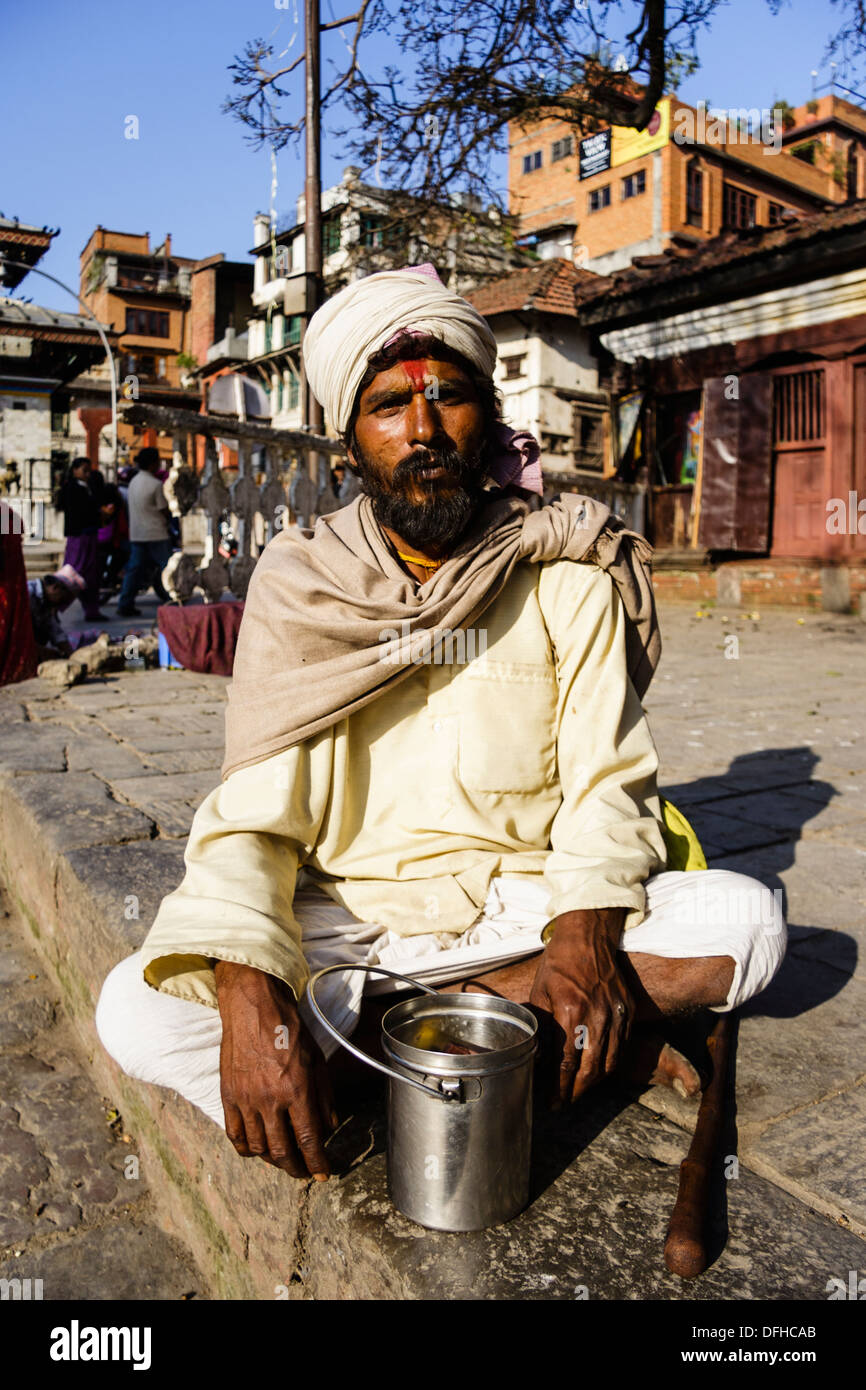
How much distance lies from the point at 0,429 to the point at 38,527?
2.89m

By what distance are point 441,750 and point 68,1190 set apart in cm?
128

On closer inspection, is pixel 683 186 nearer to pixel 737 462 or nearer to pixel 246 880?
pixel 737 462

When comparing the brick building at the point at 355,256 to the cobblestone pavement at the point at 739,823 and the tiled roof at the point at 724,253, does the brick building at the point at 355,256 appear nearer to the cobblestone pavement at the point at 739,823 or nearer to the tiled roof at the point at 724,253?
the tiled roof at the point at 724,253

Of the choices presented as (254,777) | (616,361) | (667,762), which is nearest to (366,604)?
(254,777)

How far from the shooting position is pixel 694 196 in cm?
2903

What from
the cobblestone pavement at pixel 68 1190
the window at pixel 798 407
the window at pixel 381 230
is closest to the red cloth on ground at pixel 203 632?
the cobblestone pavement at pixel 68 1190

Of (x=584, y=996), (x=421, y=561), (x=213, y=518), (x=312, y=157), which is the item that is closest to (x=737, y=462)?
(x=312, y=157)

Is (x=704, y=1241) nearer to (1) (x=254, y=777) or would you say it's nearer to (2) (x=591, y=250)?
(1) (x=254, y=777)

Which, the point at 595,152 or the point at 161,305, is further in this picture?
the point at 161,305

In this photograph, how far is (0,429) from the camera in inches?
1058

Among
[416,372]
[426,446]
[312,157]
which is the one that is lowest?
[426,446]

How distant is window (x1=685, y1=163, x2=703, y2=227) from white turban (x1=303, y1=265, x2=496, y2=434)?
30.6 metres

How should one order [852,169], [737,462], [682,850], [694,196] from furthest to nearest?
[852,169] → [694,196] → [737,462] → [682,850]

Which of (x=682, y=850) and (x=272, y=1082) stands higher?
(x=682, y=850)
